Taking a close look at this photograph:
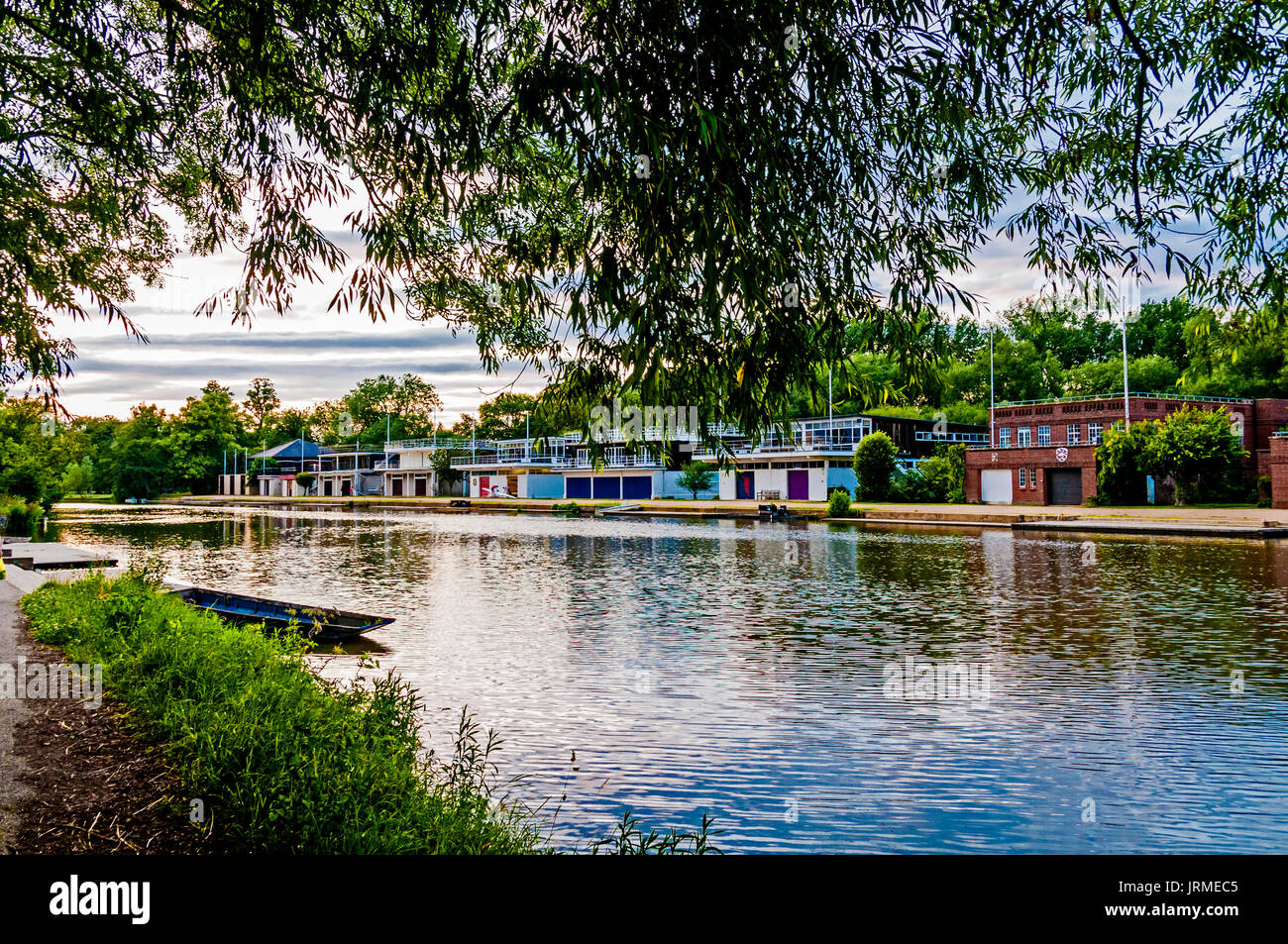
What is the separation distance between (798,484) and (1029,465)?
59.3 feet

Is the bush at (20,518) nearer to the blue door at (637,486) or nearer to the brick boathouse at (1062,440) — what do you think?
the blue door at (637,486)

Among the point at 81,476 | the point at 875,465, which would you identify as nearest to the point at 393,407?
the point at 81,476

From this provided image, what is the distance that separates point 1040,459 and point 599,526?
31122 mm

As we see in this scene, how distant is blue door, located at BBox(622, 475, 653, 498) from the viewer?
79.8 m

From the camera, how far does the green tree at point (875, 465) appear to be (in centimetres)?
5684

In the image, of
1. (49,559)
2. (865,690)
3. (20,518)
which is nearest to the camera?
(865,690)

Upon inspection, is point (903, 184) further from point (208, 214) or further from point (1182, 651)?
point (1182, 651)

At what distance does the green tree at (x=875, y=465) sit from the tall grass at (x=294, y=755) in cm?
5091

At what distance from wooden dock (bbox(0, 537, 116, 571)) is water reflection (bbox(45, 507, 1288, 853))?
7.30 ft

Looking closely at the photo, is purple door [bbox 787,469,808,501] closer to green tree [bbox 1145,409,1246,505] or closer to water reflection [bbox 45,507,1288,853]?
green tree [bbox 1145,409,1246,505]

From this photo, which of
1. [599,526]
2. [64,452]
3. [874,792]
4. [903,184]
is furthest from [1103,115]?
[64,452]

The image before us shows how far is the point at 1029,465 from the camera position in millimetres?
56000

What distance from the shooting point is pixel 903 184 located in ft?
19.8

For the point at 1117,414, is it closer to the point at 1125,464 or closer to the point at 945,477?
the point at 1125,464
